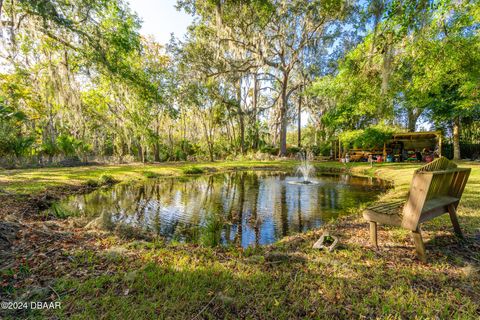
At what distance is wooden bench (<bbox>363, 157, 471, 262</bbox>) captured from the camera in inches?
103

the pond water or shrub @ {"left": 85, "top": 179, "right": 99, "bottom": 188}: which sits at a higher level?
shrub @ {"left": 85, "top": 179, "right": 99, "bottom": 188}

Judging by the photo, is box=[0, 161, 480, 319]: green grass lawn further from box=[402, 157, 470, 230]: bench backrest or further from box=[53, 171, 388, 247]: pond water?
box=[53, 171, 388, 247]: pond water

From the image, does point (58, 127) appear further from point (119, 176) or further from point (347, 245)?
point (347, 245)

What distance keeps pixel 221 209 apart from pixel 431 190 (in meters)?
4.79

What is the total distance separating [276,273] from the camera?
8.48 feet

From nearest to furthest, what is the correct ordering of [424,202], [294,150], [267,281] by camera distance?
[267,281] → [424,202] → [294,150]

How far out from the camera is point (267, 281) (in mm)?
2412

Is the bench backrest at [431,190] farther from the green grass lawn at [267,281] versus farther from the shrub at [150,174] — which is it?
the shrub at [150,174]

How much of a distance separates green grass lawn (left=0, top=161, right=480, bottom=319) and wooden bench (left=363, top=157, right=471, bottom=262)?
1.43 feet

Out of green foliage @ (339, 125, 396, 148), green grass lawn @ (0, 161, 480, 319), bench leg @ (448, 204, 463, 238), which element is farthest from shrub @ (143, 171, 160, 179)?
green foliage @ (339, 125, 396, 148)

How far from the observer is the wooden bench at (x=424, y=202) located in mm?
2620

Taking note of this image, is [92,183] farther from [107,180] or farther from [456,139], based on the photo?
[456,139]

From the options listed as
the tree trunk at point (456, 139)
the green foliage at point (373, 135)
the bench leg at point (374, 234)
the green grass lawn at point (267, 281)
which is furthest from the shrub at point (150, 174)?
the tree trunk at point (456, 139)

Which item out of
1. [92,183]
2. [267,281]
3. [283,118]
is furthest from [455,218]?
[283,118]
